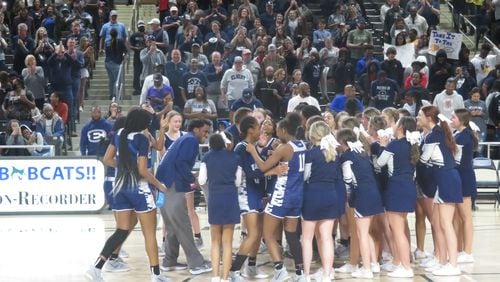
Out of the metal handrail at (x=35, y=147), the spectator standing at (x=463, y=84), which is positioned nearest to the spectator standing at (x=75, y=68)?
the metal handrail at (x=35, y=147)

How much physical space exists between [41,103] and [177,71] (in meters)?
2.99

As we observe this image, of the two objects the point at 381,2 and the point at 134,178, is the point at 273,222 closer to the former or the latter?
the point at 134,178

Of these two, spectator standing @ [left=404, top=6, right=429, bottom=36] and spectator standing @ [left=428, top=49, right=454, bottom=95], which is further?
spectator standing @ [left=404, top=6, right=429, bottom=36]

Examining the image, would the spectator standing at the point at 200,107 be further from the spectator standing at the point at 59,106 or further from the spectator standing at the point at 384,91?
the spectator standing at the point at 384,91

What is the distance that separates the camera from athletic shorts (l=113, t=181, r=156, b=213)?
1258 cm

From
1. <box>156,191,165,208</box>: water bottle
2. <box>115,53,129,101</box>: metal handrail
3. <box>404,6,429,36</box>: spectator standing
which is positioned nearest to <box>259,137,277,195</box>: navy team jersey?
<box>156,191,165,208</box>: water bottle

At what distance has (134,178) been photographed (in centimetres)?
1262

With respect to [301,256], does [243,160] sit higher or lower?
higher

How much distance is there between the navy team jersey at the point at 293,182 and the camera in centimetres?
1271

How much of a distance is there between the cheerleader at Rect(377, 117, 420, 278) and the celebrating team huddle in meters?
0.01

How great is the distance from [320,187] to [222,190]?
1.12 meters

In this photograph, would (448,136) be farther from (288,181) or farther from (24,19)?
(24,19)

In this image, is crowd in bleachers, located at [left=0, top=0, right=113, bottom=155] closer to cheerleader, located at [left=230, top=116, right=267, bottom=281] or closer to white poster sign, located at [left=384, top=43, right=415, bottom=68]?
white poster sign, located at [left=384, top=43, right=415, bottom=68]

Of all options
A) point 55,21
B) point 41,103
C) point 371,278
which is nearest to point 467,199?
point 371,278
